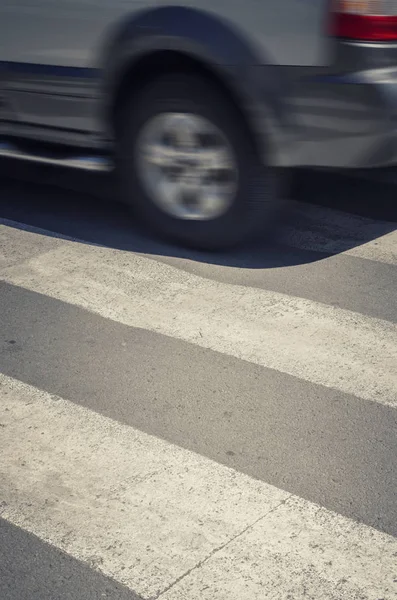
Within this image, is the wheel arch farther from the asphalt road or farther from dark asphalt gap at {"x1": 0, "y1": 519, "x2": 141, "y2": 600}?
dark asphalt gap at {"x1": 0, "y1": 519, "x2": 141, "y2": 600}

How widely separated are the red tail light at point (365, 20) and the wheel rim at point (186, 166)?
2.91 feet

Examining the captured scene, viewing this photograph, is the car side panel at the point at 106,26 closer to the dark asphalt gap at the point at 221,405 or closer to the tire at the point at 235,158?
the tire at the point at 235,158

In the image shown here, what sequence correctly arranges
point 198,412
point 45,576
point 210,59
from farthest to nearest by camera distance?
point 210,59
point 198,412
point 45,576

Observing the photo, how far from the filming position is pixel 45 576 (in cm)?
317

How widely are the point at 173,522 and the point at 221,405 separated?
785 mm

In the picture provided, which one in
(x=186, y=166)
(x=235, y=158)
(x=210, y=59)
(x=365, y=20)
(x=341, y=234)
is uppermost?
(x=365, y=20)

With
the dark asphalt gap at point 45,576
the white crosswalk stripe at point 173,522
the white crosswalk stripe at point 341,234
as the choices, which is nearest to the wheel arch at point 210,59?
the white crosswalk stripe at point 341,234

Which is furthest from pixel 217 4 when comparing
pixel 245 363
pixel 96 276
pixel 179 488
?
pixel 179 488

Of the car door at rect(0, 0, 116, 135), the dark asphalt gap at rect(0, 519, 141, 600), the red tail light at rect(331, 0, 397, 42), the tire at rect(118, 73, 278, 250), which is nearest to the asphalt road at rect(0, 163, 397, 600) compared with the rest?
the dark asphalt gap at rect(0, 519, 141, 600)

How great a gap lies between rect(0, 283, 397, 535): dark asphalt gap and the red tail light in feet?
5.16

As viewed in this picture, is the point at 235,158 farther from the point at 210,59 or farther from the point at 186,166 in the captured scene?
the point at 210,59

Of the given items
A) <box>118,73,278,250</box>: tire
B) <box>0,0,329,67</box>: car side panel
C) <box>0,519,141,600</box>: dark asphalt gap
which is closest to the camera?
<box>0,519,141,600</box>: dark asphalt gap

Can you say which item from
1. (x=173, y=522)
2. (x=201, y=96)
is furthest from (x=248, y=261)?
(x=173, y=522)

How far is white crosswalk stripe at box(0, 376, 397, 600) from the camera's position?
311cm
